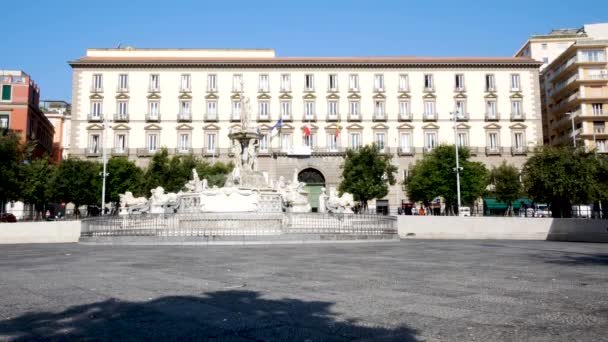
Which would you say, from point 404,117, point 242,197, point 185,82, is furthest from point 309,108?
point 242,197

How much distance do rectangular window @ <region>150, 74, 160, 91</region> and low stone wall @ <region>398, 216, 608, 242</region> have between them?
41.5m

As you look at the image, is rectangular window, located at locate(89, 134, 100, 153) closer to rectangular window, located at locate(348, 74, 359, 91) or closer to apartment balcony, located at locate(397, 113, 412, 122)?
rectangular window, located at locate(348, 74, 359, 91)

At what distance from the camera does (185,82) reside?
59062 mm

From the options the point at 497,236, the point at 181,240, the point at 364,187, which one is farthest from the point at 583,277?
the point at 364,187

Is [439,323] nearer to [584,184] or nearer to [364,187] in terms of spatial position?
[584,184]

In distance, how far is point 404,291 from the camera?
7520mm

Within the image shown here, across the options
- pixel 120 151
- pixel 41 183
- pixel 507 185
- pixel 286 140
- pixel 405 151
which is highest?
pixel 286 140

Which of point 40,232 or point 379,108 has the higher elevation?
point 379,108

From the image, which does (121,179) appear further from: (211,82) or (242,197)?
(242,197)

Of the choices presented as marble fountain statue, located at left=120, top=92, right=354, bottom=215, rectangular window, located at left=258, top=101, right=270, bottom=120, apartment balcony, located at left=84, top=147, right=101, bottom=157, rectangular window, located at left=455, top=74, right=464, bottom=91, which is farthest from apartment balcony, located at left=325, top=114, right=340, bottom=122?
marble fountain statue, located at left=120, top=92, right=354, bottom=215

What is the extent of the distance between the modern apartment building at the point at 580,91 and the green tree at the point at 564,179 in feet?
88.7

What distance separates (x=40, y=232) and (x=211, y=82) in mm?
37823

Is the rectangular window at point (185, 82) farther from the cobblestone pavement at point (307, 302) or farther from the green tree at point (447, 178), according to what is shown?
the cobblestone pavement at point (307, 302)

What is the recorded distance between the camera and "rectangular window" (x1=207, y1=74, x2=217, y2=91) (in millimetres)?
59062
